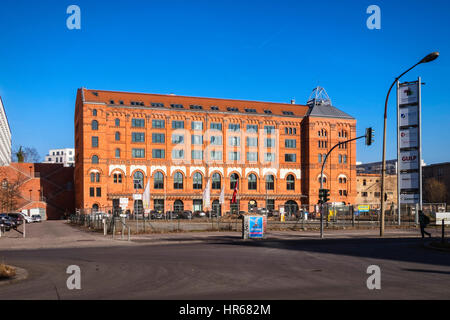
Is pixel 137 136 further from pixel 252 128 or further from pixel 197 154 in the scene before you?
pixel 252 128

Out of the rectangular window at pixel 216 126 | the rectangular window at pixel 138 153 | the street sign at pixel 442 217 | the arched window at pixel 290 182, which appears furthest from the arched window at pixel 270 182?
the street sign at pixel 442 217

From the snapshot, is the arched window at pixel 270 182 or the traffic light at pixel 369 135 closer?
the traffic light at pixel 369 135

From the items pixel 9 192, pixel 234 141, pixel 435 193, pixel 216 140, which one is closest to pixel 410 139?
pixel 234 141

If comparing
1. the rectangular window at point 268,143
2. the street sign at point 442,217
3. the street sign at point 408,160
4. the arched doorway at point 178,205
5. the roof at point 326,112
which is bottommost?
the arched doorway at point 178,205

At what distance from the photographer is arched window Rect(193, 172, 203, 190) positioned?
77.8 metres

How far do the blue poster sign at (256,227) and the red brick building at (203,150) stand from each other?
1677 inches

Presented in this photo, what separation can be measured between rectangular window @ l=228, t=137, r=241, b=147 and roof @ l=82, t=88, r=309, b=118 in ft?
15.7

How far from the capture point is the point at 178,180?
3031 inches

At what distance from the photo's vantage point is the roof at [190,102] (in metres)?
74.6

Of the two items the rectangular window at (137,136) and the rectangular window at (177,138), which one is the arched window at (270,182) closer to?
the rectangular window at (177,138)

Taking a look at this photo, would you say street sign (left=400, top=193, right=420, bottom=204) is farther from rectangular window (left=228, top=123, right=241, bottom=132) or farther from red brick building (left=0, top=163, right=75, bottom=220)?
red brick building (left=0, top=163, right=75, bottom=220)

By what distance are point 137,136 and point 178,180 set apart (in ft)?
32.4
